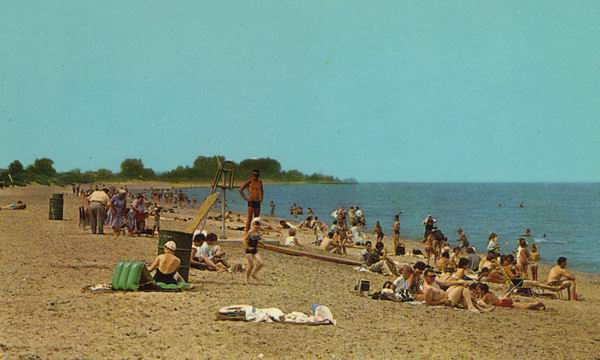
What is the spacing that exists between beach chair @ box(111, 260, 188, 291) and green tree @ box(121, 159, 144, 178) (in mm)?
168181

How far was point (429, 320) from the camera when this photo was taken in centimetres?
1180

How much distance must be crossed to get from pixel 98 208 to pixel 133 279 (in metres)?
10.4

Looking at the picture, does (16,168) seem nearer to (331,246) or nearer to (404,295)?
(331,246)

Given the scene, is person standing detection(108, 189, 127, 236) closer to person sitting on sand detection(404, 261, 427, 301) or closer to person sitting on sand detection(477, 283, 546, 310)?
person sitting on sand detection(404, 261, 427, 301)

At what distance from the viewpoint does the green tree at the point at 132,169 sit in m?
177

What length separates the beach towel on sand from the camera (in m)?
10.4

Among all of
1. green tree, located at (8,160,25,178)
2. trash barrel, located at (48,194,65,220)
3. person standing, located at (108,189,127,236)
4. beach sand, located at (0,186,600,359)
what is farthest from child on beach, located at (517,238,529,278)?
green tree, located at (8,160,25,178)

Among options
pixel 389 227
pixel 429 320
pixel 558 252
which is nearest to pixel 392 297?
pixel 429 320

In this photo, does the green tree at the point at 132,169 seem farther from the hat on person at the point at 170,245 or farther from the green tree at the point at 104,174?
the hat on person at the point at 170,245

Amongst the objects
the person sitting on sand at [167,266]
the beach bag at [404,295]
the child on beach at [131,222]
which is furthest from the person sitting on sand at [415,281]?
the child on beach at [131,222]

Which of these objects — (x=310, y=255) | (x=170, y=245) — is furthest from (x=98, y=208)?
(x=170, y=245)

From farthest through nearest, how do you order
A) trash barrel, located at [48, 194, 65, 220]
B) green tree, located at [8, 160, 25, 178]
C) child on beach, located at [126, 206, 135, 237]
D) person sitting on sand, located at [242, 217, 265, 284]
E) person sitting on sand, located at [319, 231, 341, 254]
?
green tree, located at [8, 160, 25, 178] < trash barrel, located at [48, 194, 65, 220] < person sitting on sand, located at [319, 231, 341, 254] < child on beach, located at [126, 206, 135, 237] < person sitting on sand, located at [242, 217, 265, 284]

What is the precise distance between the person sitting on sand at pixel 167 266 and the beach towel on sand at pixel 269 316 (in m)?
2.16

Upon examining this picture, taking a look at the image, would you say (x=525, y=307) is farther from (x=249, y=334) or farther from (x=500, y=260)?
(x=249, y=334)
